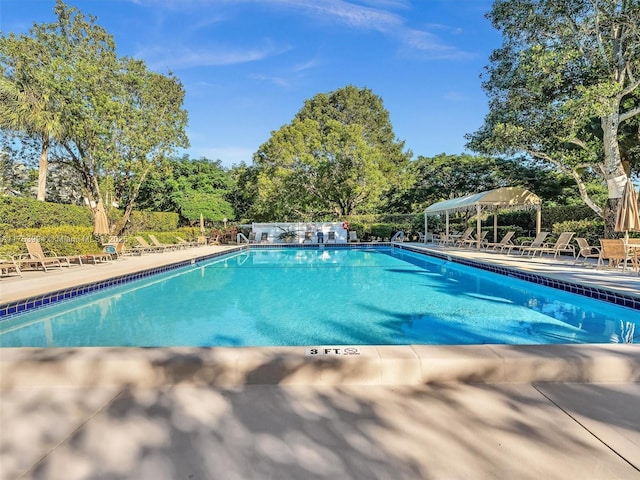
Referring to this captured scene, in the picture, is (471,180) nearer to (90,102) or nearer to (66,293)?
(90,102)

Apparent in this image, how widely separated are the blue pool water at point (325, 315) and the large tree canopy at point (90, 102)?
31.0 feet

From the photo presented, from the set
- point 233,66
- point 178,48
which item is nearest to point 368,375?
point 178,48

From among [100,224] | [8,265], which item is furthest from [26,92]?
[8,265]

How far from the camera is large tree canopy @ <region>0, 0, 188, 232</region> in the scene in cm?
1322

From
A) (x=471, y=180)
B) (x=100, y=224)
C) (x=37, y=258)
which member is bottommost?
(x=37, y=258)

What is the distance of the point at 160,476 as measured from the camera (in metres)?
1.53

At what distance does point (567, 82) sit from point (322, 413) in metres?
12.3

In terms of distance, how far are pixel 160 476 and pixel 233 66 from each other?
1688cm

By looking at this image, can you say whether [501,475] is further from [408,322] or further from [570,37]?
[570,37]

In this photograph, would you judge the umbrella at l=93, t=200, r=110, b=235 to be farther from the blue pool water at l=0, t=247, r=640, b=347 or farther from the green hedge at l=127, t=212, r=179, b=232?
the green hedge at l=127, t=212, r=179, b=232

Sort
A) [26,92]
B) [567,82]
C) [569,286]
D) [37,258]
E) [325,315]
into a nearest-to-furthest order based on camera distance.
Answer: [325,315], [569,286], [37,258], [567,82], [26,92]

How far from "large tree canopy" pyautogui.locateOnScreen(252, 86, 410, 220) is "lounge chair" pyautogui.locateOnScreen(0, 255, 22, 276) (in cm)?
1334

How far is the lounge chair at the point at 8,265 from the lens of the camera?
7.38 meters

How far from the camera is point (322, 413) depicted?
80.1 inches
